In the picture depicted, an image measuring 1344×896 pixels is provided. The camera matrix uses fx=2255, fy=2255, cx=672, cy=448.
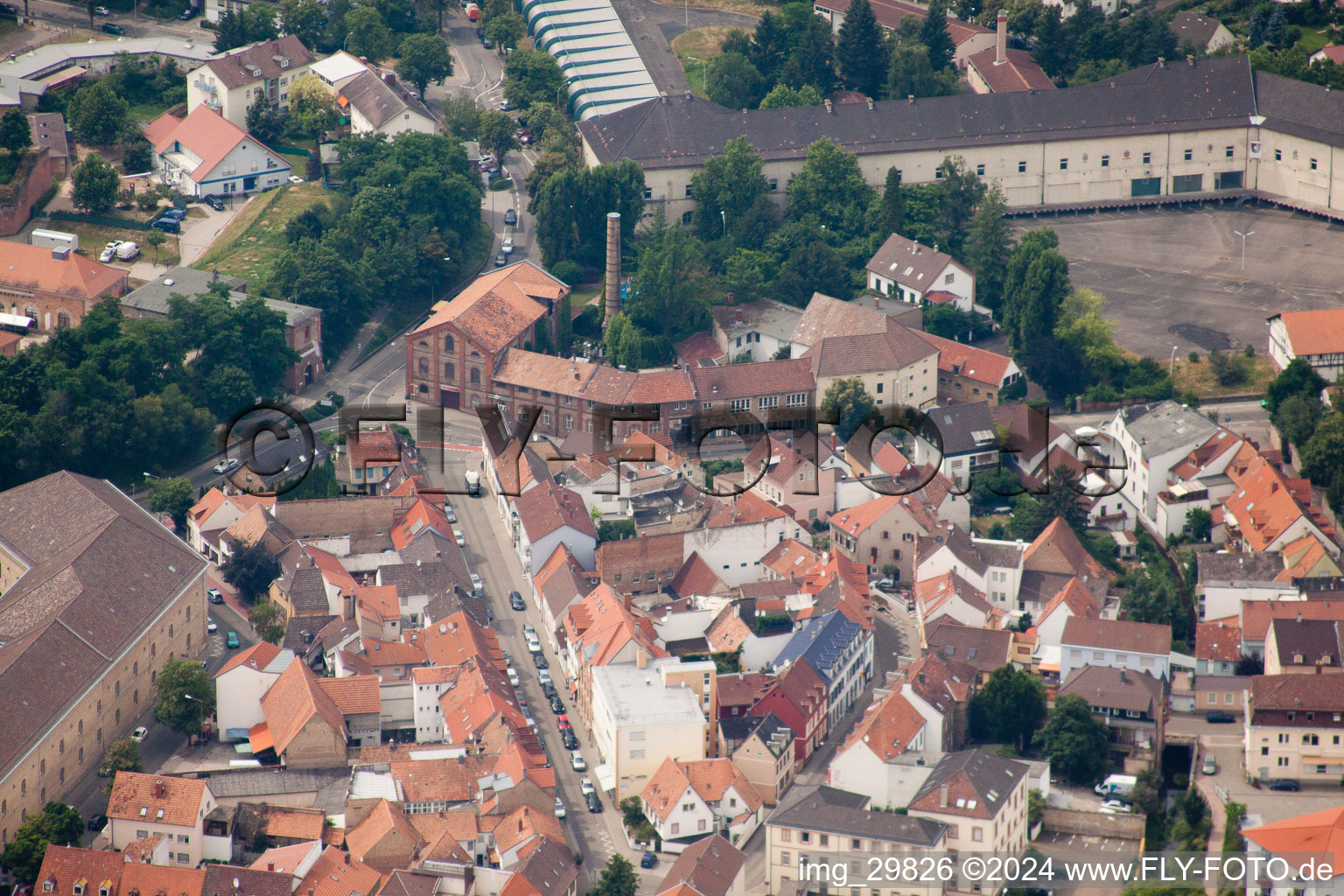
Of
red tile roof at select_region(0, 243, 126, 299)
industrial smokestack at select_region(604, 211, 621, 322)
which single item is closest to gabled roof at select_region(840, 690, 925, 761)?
industrial smokestack at select_region(604, 211, 621, 322)

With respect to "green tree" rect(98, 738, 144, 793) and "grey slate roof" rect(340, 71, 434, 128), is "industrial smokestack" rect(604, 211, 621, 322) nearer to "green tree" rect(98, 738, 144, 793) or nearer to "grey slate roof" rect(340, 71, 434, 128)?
"grey slate roof" rect(340, 71, 434, 128)

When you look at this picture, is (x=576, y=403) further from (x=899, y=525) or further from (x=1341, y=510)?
(x=1341, y=510)

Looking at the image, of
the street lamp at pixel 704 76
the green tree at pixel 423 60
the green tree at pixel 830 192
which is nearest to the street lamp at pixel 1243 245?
the green tree at pixel 830 192

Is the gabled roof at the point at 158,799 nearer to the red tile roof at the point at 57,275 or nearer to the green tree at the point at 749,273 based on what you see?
the red tile roof at the point at 57,275

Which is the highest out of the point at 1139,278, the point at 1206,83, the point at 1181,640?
the point at 1206,83

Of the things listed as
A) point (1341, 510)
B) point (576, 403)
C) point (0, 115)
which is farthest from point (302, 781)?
point (0, 115)

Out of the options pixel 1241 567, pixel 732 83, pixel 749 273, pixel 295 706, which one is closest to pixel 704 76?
pixel 732 83
